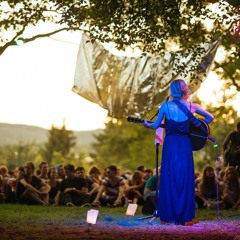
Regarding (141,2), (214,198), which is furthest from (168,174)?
(214,198)

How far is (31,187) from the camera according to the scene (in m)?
18.6

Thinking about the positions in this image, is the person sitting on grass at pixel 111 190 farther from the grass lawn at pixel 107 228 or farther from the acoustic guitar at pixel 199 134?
the acoustic guitar at pixel 199 134

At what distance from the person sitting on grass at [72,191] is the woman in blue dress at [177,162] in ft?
22.0

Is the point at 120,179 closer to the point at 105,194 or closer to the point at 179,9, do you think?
the point at 105,194

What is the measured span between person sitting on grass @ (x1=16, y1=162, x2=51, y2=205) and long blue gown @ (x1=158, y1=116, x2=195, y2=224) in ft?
23.3

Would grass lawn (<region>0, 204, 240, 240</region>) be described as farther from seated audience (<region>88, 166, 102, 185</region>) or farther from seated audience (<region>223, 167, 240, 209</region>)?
seated audience (<region>88, 166, 102, 185</region>)

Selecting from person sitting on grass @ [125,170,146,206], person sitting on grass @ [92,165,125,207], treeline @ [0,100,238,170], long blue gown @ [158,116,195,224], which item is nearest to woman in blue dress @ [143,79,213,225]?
long blue gown @ [158,116,195,224]

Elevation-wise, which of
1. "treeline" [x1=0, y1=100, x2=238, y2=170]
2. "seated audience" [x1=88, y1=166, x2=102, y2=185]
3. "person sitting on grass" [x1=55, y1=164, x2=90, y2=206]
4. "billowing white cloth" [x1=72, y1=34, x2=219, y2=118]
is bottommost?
"person sitting on grass" [x1=55, y1=164, x2=90, y2=206]

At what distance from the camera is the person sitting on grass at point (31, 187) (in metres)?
18.7

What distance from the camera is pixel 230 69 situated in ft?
98.5

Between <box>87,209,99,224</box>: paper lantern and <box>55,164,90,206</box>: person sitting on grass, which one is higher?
Result: <box>55,164,90,206</box>: person sitting on grass

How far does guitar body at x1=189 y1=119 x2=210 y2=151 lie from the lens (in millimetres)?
11922

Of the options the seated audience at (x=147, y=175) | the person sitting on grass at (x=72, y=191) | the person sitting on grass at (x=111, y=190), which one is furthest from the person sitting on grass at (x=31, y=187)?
the seated audience at (x=147, y=175)

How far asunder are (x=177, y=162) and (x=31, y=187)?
7333mm
